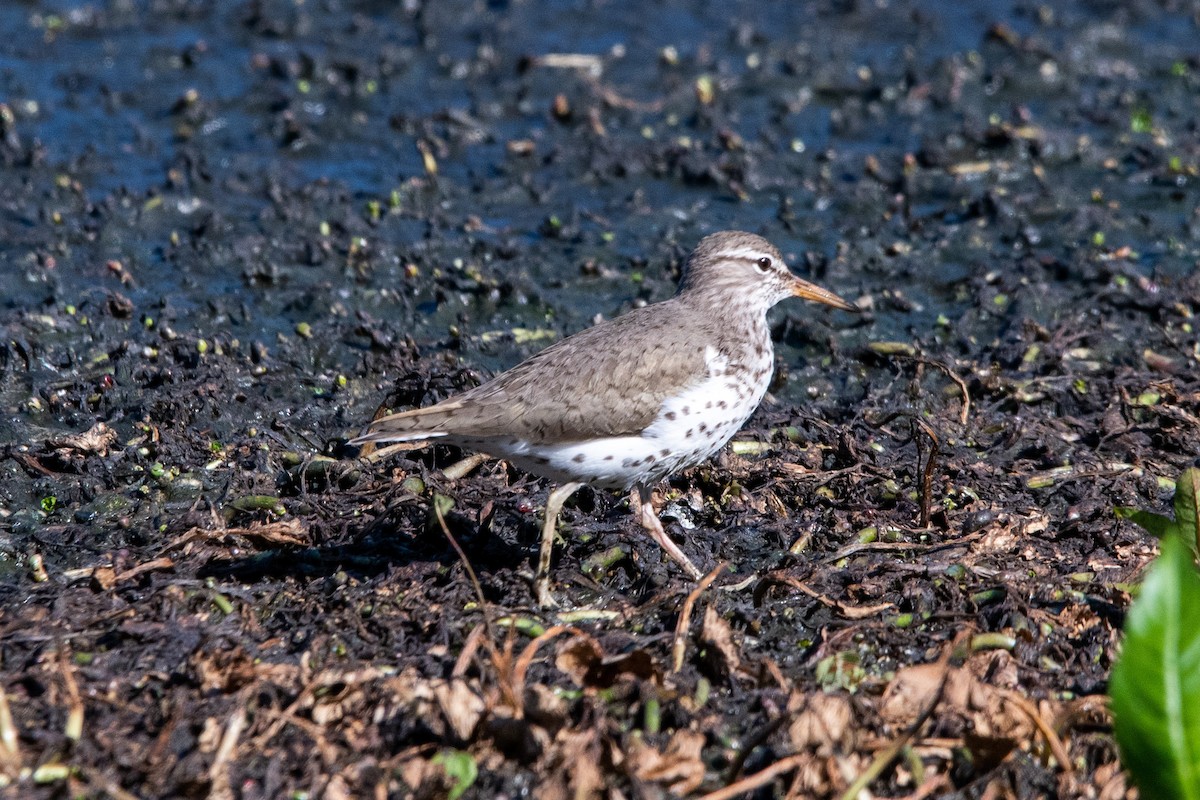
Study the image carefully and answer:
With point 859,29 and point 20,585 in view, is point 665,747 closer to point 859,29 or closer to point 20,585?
point 20,585

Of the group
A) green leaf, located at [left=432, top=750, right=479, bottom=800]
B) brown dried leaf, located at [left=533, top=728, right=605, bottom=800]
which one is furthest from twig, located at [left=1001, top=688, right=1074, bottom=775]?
green leaf, located at [left=432, top=750, right=479, bottom=800]

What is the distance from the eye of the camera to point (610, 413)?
21.5 ft

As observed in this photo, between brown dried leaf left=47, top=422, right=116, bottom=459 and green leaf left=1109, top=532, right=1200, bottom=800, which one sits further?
brown dried leaf left=47, top=422, right=116, bottom=459

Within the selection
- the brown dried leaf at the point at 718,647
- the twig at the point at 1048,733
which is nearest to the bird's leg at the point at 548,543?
the brown dried leaf at the point at 718,647

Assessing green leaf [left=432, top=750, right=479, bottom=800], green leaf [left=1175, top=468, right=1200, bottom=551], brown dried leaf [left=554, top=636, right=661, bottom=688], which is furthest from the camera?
green leaf [left=1175, top=468, right=1200, bottom=551]

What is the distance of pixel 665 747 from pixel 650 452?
165cm

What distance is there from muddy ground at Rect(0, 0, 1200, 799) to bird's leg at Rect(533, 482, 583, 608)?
3.2 inches

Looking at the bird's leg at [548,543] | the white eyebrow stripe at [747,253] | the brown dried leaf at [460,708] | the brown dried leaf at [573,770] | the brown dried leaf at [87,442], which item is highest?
the white eyebrow stripe at [747,253]

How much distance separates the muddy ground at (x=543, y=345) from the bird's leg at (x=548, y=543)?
8cm

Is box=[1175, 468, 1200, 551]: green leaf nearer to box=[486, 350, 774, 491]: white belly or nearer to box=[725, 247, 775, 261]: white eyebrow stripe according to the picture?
box=[486, 350, 774, 491]: white belly

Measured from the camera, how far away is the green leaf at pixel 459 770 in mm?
5016

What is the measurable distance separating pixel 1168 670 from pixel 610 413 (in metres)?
2.86

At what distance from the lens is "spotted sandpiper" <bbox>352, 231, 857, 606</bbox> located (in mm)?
6477

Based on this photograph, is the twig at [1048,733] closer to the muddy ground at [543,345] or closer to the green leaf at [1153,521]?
the muddy ground at [543,345]
